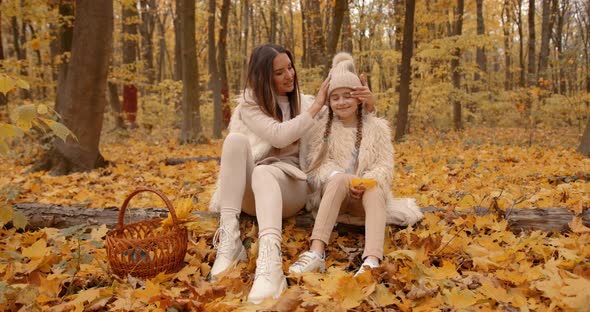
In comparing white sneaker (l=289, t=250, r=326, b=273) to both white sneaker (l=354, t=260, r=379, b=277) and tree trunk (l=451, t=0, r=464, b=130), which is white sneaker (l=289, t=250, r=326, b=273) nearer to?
white sneaker (l=354, t=260, r=379, b=277)

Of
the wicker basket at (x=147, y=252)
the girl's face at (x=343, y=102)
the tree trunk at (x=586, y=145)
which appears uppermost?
the girl's face at (x=343, y=102)

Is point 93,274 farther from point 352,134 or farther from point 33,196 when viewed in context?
point 33,196

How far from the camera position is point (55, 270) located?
2.12 m

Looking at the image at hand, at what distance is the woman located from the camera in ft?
7.00

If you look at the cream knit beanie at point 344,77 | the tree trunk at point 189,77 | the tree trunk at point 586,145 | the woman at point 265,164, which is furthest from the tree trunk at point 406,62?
the cream knit beanie at point 344,77

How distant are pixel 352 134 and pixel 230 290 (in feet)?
4.02

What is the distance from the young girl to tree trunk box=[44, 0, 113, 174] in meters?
3.81

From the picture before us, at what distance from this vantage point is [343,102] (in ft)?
8.55

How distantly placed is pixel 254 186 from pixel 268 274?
A: 1.79 feet

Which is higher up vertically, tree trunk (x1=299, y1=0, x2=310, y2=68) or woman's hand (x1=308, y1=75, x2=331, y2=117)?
tree trunk (x1=299, y1=0, x2=310, y2=68)

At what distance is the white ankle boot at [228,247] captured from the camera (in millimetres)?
2182

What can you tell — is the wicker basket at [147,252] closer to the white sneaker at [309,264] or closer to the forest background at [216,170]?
the forest background at [216,170]

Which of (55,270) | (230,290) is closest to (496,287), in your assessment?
(230,290)

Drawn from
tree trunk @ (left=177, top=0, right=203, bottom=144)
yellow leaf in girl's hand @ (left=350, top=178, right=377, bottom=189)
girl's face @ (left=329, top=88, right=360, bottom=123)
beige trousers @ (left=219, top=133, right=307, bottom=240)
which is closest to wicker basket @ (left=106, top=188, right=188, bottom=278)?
beige trousers @ (left=219, top=133, right=307, bottom=240)
